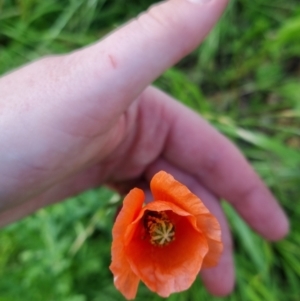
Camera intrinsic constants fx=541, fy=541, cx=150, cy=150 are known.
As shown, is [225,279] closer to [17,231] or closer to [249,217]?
[249,217]

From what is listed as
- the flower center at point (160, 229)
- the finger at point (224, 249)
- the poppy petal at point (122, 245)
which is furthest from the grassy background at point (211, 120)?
the poppy petal at point (122, 245)

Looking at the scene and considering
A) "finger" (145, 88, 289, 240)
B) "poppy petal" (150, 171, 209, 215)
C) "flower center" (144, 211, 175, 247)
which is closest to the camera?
"poppy petal" (150, 171, 209, 215)

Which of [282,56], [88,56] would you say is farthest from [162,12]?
[282,56]

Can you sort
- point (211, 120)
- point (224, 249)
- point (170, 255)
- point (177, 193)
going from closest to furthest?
point (177, 193) → point (170, 255) → point (224, 249) → point (211, 120)

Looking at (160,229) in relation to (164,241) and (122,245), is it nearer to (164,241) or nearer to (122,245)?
(164,241)

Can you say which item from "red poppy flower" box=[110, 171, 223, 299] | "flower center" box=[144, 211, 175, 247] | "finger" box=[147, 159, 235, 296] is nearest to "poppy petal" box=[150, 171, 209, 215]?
"red poppy flower" box=[110, 171, 223, 299]

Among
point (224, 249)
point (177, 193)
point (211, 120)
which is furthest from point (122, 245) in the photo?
point (211, 120)

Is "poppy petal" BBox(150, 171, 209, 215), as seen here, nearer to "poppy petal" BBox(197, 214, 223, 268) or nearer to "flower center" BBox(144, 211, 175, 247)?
"poppy petal" BBox(197, 214, 223, 268)
